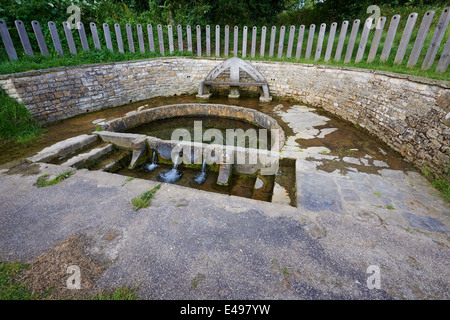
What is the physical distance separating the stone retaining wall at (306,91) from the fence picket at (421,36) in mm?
1036

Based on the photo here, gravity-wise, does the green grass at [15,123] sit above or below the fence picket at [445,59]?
below

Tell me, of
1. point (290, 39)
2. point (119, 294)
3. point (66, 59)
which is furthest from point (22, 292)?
point (290, 39)

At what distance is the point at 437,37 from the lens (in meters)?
4.36

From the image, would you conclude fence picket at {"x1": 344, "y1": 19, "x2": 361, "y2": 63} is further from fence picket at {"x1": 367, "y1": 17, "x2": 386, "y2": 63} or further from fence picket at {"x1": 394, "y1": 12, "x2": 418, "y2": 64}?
fence picket at {"x1": 394, "y1": 12, "x2": 418, "y2": 64}

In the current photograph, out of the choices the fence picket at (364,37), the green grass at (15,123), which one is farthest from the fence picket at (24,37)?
the fence picket at (364,37)

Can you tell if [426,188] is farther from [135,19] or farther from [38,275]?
[135,19]

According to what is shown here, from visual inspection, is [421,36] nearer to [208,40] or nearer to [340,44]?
[340,44]

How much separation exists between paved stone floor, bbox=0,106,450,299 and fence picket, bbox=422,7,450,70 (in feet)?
9.67

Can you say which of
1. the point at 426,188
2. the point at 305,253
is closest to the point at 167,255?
the point at 305,253

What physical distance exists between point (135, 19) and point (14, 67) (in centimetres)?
567

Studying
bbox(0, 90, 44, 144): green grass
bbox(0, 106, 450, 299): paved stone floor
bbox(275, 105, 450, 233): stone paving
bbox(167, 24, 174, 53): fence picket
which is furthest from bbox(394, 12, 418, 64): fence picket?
bbox(0, 90, 44, 144): green grass

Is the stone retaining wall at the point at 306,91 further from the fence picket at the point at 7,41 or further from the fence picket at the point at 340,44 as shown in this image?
the fence picket at the point at 7,41

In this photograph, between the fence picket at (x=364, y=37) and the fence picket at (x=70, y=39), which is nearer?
the fence picket at (x=364, y=37)

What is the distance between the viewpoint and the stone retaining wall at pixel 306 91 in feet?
11.4
